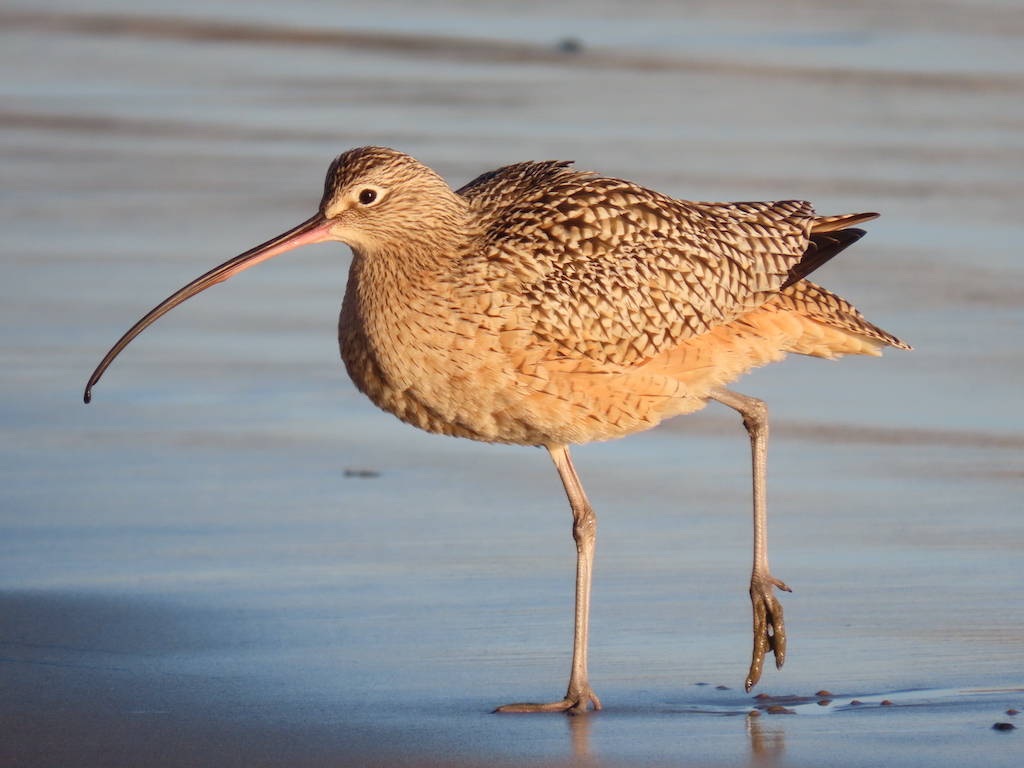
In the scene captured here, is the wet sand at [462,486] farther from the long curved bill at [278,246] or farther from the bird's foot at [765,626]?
the long curved bill at [278,246]

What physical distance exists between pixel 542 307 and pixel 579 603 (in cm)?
94

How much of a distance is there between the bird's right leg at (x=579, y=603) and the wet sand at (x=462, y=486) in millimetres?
105

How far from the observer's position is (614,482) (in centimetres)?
766

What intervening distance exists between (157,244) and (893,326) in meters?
4.08

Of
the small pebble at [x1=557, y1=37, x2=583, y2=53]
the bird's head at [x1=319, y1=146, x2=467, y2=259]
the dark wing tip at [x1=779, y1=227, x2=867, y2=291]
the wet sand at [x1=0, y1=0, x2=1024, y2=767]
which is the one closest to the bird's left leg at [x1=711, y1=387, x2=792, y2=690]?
the wet sand at [x1=0, y1=0, x2=1024, y2=767]

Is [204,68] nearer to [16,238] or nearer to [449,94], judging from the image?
[449,94]

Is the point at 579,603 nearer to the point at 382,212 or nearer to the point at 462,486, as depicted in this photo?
the point at 382,212

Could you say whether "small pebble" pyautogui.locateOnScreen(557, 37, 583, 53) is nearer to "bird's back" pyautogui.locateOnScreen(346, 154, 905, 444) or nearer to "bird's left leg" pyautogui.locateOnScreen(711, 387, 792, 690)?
"bird's back" pyautogui.locateOnScreen(346, 154, 905, 444)

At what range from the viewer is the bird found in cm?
604

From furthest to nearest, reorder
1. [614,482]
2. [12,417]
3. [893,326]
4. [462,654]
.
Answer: [893,326] → [12,417] → [614,482] → [462,654]

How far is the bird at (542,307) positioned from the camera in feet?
19.8

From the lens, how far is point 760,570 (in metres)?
6.19

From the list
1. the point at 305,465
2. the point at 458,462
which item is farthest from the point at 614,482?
the point at 305,465

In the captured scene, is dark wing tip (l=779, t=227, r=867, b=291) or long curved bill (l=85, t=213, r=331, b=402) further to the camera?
dark wing tip (l=779, t=227, r=867, b=291)
